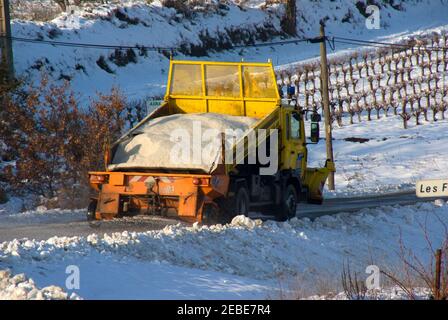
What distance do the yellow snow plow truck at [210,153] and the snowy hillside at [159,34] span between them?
23707mm

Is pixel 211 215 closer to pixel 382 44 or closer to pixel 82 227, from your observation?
pixel 82 227

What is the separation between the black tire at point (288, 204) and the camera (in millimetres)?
20938

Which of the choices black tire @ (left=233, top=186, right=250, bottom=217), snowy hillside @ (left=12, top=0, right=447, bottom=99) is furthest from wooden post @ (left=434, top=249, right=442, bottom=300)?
snowy hillside @ (left=12, top=0, right=447, bottom=99)

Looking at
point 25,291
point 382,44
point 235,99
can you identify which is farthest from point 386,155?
point 25,291

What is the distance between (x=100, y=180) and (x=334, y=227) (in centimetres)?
505

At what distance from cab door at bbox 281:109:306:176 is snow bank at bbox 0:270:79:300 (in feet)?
33.5

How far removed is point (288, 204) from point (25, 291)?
11.4 metres

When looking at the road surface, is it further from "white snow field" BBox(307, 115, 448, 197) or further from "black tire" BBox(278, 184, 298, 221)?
"white snow field" BBox(307, 115, 448, 197)

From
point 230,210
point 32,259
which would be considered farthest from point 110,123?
point 32,259

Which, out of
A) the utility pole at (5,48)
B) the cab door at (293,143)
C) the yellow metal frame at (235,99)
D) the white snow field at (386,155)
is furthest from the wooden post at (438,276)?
the white snow field at (386,155)

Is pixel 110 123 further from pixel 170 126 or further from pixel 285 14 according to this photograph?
pixel 285 14

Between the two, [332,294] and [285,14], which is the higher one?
[285,14]

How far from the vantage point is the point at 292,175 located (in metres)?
21.3
